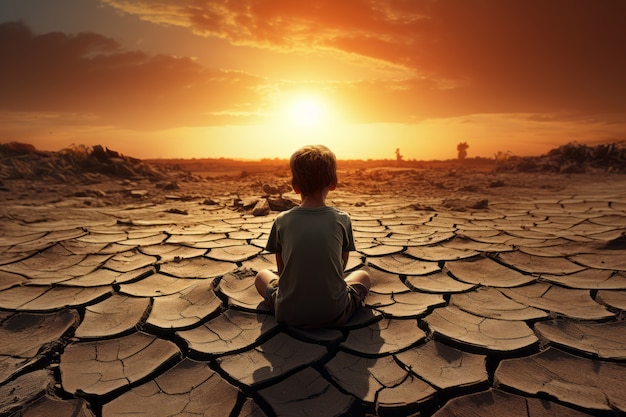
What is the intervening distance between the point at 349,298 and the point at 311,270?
23 centimetres

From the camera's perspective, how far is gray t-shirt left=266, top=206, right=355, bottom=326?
4.89 ft

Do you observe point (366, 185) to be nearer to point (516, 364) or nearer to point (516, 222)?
point (516, 222)

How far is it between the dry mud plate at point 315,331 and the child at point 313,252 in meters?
0.09

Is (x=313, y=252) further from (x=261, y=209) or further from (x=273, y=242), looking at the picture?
(x=261, y=209)

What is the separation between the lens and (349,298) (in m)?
1.59

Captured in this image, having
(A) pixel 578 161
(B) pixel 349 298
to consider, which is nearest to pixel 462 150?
(A) pixel 578 161

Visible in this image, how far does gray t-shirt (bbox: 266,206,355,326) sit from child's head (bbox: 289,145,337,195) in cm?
10

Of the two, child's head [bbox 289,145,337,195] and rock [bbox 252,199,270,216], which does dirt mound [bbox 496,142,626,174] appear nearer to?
rock [bbox 252,199,270,216]

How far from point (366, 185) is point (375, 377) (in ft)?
20.1

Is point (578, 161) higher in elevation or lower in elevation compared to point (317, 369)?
higher

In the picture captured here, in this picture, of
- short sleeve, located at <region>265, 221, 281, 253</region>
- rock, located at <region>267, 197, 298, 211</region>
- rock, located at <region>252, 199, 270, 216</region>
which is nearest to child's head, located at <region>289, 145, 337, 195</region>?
short sleeve, located at <region>265, 221, 281, 253</region>

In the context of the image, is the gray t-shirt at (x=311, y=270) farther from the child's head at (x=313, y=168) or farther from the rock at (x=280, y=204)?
the rock at (x=280, y=204)

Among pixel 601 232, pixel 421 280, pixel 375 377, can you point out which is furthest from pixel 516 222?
pixel 375 377

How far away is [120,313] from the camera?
176 centimetres
